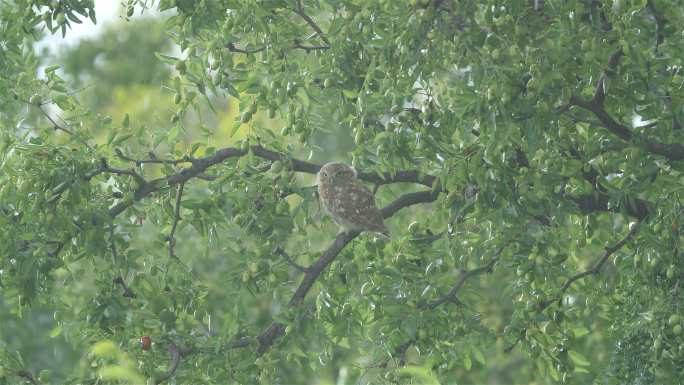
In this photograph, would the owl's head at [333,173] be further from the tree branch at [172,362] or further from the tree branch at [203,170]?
the tree branch at [172,362]

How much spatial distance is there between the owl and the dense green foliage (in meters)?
0.11

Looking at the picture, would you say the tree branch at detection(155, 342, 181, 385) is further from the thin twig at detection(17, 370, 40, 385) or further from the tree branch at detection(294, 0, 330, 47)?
the tree branch at detection(294, 0, 330, 47)

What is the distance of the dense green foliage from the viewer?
5.56 meters

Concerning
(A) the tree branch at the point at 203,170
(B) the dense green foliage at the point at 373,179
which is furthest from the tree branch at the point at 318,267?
(A) the tree branch at the point at 203,170

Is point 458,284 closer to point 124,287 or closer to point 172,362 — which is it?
point 172,362

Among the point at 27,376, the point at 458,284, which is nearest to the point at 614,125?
the point at 458,284

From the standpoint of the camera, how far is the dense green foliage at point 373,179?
5562 mm

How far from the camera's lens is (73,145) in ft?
20.0

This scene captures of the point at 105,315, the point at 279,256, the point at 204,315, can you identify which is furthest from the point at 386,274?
the point at 105,315

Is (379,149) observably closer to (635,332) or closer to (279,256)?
(279,256)

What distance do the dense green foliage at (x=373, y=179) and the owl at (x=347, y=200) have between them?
11cm

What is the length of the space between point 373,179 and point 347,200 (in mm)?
183

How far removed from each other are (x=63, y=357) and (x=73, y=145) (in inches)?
361

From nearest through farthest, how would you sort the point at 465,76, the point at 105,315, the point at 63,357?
the point at 465,76 → the point at 105,315 → the point at 63,357
